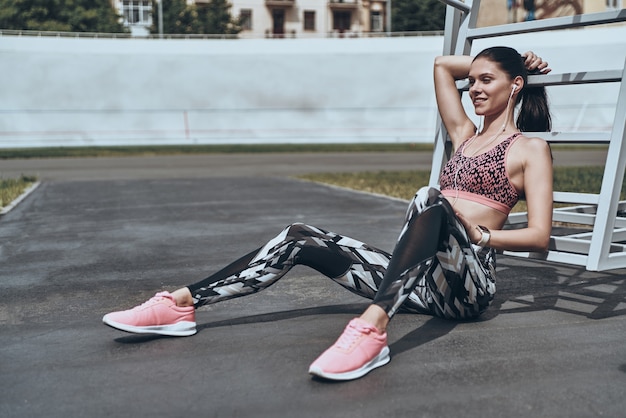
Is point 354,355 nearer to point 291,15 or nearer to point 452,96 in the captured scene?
point 452,96

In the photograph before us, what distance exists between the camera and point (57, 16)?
47.1 metres

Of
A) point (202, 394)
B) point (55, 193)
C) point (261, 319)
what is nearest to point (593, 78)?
point (261, 319)

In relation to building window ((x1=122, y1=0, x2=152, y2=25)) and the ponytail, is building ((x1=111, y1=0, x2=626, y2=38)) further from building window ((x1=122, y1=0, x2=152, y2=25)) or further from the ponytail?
the ponytail

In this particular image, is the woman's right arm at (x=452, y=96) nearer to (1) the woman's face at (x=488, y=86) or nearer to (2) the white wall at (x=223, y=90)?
(1) the woman's face at (x=488, y=86)

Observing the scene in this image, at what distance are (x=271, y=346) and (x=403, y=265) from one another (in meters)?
0.68

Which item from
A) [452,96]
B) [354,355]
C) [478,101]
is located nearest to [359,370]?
[354,355]

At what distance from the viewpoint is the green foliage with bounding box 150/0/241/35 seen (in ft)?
157

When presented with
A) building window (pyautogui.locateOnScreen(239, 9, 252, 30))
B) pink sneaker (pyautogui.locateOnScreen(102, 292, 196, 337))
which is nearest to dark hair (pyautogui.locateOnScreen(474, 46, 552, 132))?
pink sneaker (pyautogui.locateOnScreen(102, 292, 196, 337))

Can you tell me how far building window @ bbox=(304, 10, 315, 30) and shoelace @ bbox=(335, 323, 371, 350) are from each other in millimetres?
55444

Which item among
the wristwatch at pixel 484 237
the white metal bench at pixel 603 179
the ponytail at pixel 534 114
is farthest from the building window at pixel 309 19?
the wristwatch at pixel 484 237

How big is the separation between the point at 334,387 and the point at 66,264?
328cm

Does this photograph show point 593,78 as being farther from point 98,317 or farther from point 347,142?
point 347,142

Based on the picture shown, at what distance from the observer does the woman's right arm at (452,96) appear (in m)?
3.88

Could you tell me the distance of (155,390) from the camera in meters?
2.71
